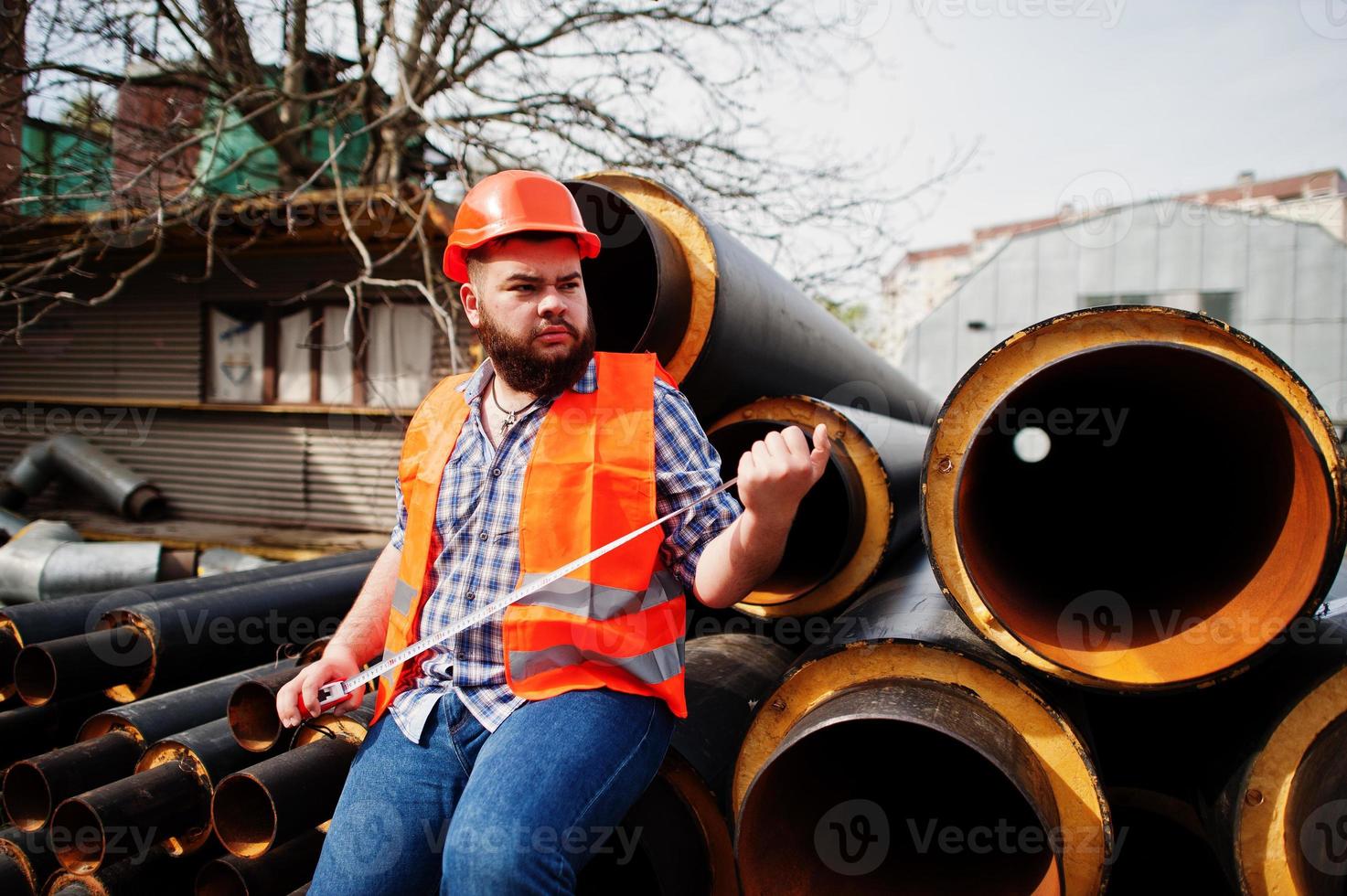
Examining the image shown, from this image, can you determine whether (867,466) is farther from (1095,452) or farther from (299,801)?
(299,801)

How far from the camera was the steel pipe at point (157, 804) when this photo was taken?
2057 millimetres

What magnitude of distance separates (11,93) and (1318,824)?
8897 mm

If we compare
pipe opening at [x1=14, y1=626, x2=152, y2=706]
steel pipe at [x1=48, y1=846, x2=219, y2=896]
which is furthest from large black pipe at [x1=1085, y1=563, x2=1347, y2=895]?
pipe opening at [x1=14, y1=626, x2=152, y2=706]

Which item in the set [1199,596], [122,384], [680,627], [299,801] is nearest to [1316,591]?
[1199,596]

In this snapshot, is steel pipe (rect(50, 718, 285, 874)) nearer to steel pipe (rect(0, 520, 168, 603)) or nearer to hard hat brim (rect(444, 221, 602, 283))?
hard hat brim (rect(444, 221, 602, 283))

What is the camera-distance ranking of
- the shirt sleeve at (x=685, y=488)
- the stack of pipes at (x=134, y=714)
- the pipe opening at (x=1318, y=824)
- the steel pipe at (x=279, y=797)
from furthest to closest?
1. the stack of pipes at (x=134, y=714)
2. the steel pipe at (x=279, y=797)
3. the shirt sleeve at (x=685, y=488)
4. the pipe opening at (x=1318, y=824)

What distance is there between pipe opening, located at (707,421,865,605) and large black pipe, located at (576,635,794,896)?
38cm

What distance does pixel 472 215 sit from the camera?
1.90 m

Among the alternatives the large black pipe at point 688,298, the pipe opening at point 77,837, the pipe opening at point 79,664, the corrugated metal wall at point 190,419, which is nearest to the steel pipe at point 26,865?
the pipe opening at point 77,837

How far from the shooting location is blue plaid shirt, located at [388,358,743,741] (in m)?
1.79

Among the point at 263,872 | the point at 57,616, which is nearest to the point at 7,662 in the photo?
the point at 57,616

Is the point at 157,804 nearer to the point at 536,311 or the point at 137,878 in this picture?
the point at 137,878

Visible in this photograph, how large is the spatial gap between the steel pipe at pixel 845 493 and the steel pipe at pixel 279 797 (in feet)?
4.28

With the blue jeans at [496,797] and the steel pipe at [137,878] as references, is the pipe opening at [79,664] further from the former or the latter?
the blue jeans at [496,797]
